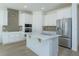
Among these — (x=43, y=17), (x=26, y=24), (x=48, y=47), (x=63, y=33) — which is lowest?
(x=48, y=47)

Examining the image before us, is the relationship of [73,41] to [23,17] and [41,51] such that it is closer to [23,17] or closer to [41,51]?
[41,51]

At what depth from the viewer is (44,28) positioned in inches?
312

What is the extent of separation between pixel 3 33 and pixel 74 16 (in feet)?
14.9

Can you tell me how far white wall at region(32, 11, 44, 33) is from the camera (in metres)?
7.77

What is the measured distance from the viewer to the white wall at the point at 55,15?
18.2 ft

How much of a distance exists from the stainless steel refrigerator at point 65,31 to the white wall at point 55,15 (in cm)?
31

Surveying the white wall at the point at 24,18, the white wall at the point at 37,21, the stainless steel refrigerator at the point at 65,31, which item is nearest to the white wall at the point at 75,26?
the stainless steel refrigerator at the point at 65,31

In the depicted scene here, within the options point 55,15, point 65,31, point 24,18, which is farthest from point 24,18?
point 65,31

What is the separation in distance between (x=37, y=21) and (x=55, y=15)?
64.2 inches

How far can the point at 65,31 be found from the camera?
554 cm

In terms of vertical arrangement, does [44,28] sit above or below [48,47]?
above

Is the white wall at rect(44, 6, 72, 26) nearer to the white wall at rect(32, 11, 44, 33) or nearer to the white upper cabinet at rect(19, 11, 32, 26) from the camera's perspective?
the white wall at rect(32, 11, 44, 33)

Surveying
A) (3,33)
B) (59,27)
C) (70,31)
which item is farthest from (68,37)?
(3,33)

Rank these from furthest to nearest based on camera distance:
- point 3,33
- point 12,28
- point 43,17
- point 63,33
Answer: point 43,17
point 12,28
point 3,33
point 63,33
